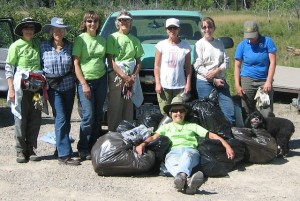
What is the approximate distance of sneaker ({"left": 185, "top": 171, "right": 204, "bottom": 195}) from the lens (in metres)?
6.59

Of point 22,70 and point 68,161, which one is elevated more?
point 22,70

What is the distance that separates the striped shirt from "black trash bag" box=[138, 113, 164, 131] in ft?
3.63

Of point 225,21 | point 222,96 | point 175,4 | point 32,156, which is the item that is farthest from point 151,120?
point 175,4

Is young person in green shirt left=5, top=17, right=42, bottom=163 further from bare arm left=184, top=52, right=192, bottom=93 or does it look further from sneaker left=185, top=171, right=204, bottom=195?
sneaker left=185, top=171, right=204, bottom=195

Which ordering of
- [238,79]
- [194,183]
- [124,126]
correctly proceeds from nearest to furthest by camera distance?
[194,183] → [124,126] → [238,79]

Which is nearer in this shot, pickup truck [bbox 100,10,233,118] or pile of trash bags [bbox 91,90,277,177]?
pile of trash bags [bbox 91,90,277,177]

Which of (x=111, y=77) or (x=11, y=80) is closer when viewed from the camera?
(x=11, y=80)

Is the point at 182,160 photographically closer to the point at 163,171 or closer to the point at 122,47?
the point at 163,171

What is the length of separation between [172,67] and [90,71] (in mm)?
1052

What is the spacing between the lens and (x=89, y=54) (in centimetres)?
784

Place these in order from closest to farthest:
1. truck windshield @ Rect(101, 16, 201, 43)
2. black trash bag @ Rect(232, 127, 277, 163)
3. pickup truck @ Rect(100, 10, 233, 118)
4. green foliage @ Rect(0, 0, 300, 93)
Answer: black trash bag @ Rect(232, 127, 277, 163), pickup truck @ Rect(100, 10, 233, 118), truck windshield @ Rect(101, 16, 201, 43), green foliage @ Rect(0, 0, 300, 93)

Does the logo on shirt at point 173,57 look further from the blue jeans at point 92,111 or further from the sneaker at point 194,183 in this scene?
the sneaker at point 194,183

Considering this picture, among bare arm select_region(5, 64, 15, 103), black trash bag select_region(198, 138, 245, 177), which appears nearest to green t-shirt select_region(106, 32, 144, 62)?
bare arm select_region(5, 64, 15, 103)

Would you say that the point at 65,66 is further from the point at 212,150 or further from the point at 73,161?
the point at 212,150
